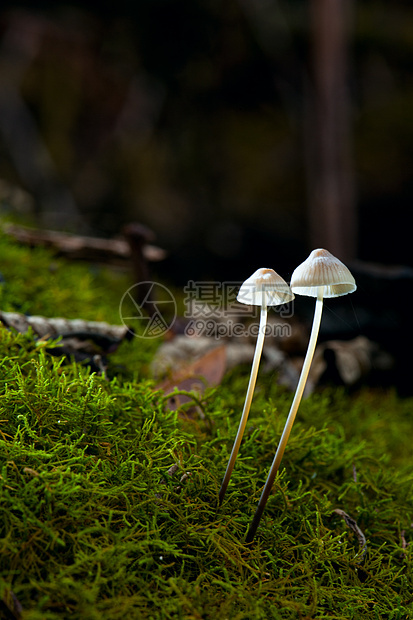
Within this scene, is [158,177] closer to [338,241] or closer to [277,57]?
[277,57]

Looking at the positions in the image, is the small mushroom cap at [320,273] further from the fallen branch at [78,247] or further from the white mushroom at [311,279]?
the fallen branch at [78,247]

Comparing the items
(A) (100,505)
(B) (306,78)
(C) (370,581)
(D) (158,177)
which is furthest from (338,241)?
(A) (100,505)

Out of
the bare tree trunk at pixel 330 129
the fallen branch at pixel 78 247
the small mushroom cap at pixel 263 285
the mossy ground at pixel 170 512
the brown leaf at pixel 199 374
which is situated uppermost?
the bare tree trunk at pixel 330 129

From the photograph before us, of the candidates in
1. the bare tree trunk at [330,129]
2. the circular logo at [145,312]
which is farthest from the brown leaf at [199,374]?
the bare tree trunk at [330,129]

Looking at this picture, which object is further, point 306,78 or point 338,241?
point 306,78

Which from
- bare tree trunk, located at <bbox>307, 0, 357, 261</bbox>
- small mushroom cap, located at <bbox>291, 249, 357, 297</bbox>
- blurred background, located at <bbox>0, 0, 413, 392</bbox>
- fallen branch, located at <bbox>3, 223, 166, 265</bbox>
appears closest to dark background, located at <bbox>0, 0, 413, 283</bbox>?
blurred background, located at <bbox>0, 0, 413, 392</bbox>

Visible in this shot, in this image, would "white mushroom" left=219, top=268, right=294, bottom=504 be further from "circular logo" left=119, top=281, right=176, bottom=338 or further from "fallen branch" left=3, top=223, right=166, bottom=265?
"fallen branch" left=3, top=223, right=166, bottom=265

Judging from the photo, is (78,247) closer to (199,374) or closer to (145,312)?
(145,312)
